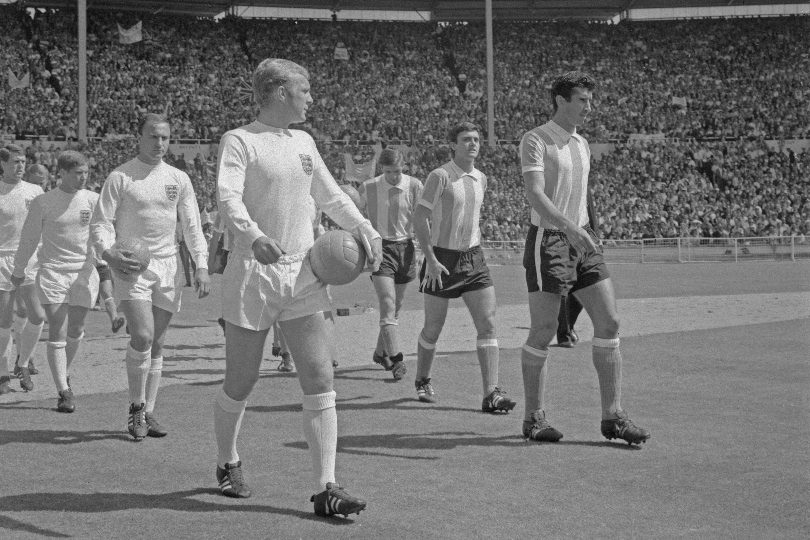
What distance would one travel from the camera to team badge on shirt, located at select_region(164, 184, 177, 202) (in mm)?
7238

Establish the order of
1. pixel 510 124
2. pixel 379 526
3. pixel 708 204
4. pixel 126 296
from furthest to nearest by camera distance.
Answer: pixel 510 124 < pixel 708 204 < pixel 126 296 < pixel 379 526

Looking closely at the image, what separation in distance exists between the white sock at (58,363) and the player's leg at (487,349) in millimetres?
3225

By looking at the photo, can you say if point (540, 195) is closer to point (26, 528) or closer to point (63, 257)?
point (26, 528)

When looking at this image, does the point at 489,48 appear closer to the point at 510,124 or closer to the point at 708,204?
the point at 510,124

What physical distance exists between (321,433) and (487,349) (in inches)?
122

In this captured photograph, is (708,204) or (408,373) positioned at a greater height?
(708,204)

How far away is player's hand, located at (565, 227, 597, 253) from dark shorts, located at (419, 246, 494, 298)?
179 cm

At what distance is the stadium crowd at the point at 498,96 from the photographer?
35.8m

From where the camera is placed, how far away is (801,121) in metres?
41.0

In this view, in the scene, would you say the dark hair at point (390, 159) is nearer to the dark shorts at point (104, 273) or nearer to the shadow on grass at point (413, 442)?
the dark shorts at point (104, 273)

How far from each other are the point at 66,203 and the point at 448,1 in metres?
37.8

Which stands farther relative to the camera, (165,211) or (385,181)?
(385,181)

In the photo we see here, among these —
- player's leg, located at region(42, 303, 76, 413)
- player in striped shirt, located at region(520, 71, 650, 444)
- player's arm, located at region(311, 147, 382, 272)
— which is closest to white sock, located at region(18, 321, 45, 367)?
player's leg, located at region(42, 303, 76, 413)

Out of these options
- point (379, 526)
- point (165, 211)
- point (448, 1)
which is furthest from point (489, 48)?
point (379, 526)
